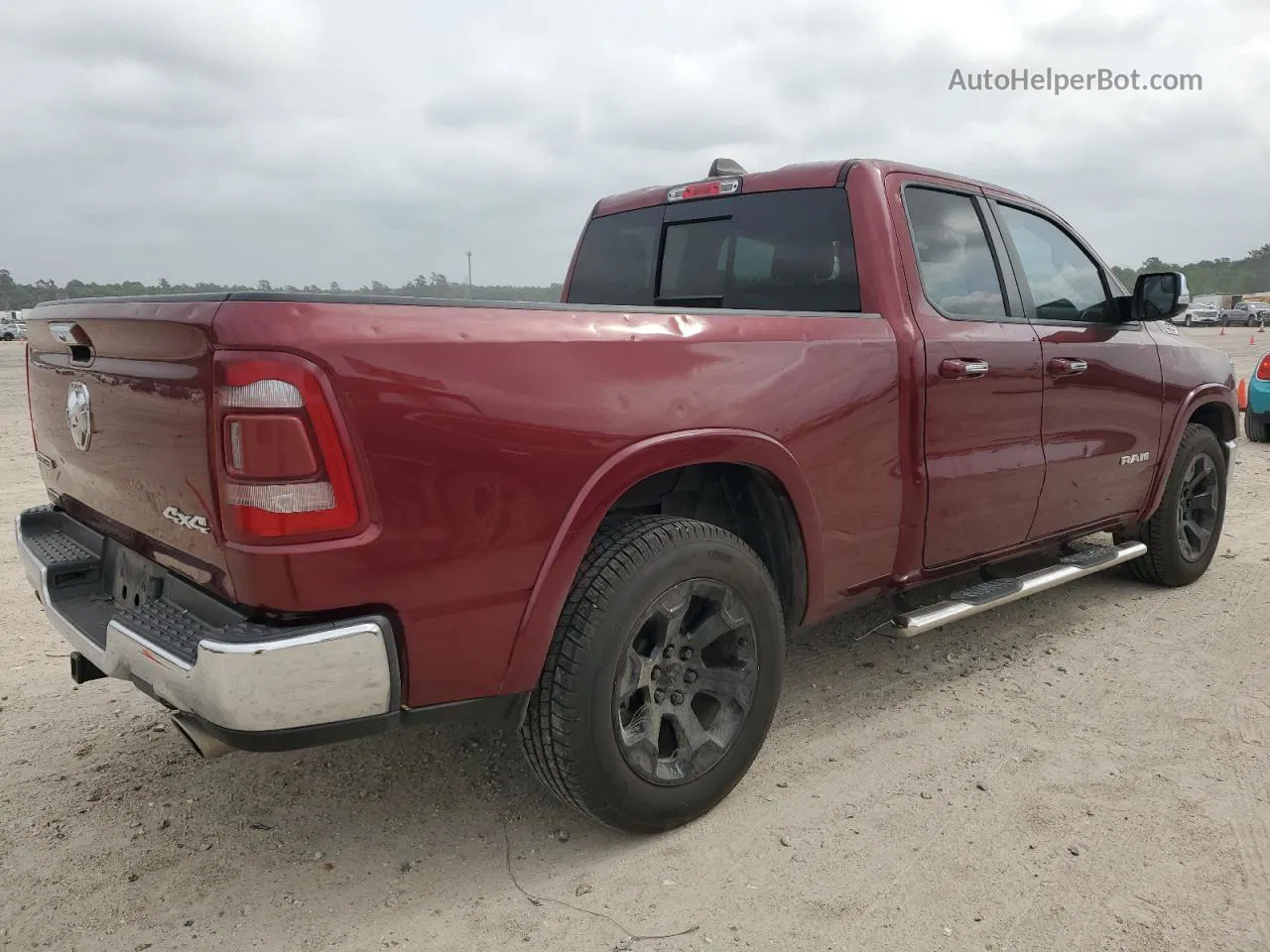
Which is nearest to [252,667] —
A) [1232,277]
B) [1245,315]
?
[1245,315]

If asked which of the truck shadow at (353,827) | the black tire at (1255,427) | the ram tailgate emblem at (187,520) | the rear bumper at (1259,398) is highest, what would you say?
the ram tailgate emblem at (187,520)

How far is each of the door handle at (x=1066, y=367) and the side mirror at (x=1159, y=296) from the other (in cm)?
63

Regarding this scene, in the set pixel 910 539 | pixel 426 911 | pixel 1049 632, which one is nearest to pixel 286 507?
pixel 426 911

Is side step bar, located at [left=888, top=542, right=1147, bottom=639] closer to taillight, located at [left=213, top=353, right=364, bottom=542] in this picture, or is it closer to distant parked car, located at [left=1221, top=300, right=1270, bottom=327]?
taillight, located at [left=213, top=353, right=364, bottom=542]

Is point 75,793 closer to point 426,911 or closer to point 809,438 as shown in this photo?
point 426,911

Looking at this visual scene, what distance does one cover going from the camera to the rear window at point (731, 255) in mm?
3340

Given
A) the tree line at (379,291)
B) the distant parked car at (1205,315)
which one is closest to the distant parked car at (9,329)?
the tree line at (379,291)

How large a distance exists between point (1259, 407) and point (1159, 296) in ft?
23.4

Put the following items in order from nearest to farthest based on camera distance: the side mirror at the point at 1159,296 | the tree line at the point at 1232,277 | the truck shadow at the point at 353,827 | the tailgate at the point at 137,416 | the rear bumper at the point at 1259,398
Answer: the tailgate at the point at 137,416
the truck shadow at the point at 353,827
the side mirror at the point at 1159,296
the rear bumper at the point at 1259,398
the tree line at the point at 1232,277

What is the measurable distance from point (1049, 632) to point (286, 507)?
3.57 metres

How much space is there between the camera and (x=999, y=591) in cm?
363

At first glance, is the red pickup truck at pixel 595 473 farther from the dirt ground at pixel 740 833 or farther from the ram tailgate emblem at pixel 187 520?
the dirt ground at pixel 740 833

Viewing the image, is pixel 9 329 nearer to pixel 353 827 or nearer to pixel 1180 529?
pixel 353 827

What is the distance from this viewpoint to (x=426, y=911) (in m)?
2.34
